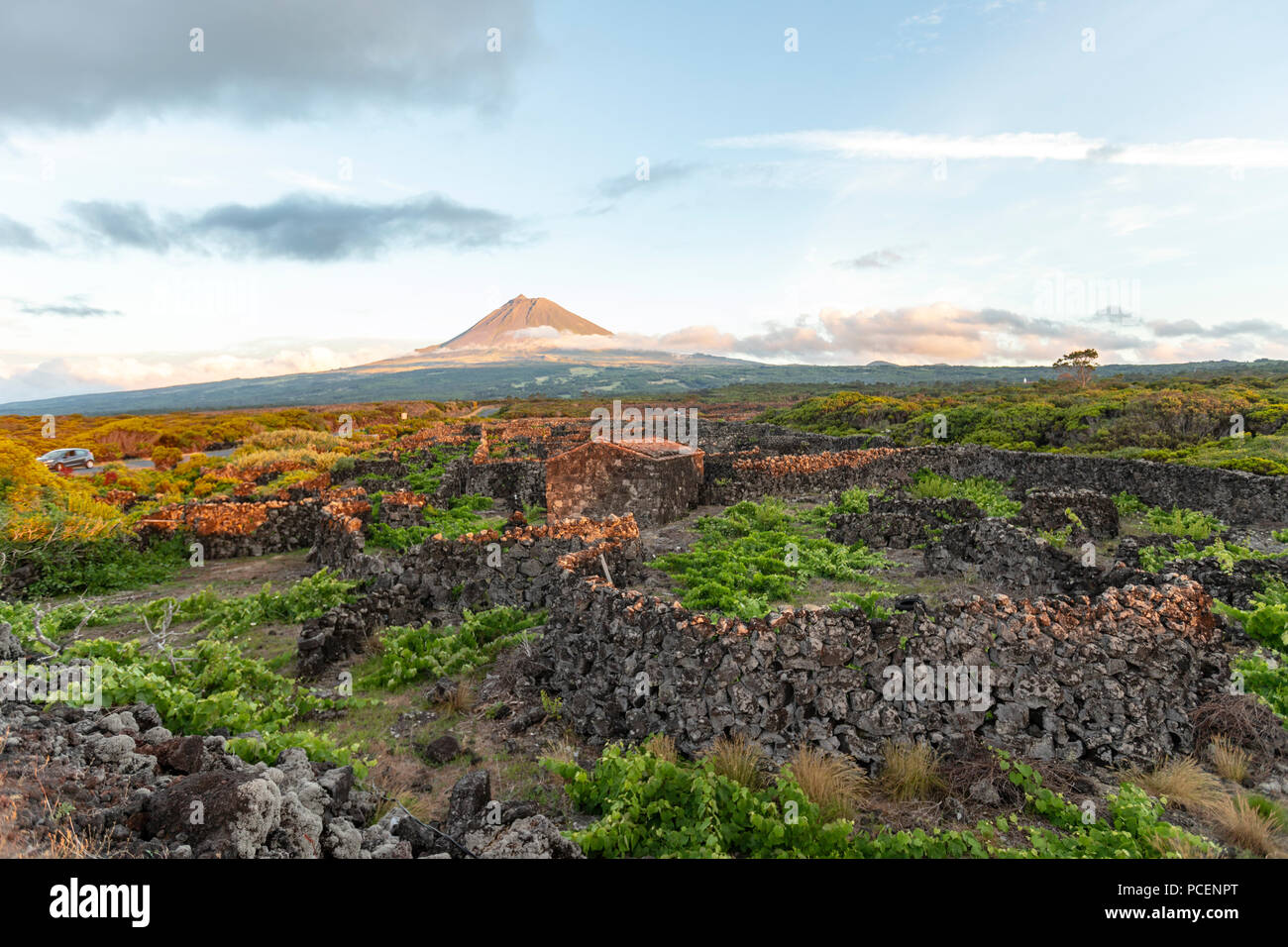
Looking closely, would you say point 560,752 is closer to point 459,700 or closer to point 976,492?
point 459,700

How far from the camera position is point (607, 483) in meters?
16.4

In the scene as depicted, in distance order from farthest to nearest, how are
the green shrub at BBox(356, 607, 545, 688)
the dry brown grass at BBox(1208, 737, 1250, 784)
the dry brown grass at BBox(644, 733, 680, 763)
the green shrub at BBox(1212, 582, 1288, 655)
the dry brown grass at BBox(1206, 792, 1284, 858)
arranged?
the green shrub at BBox(356, 607, 545, 688), the green shrub at BBox(1212, 582, 1288, 655), the dry brown grass at BBox(644, 733, 680, 763), the dry brown grass at BBox(1208, 737, 1250, 784), the dry brown grass at BBox(1206, 792, 1284, 858)

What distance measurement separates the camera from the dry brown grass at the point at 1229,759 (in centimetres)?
568

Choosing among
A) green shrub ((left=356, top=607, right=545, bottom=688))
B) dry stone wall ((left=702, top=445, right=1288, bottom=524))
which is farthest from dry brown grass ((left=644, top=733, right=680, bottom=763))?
dry stone wall ((left=702, top=445, right=1288, bottom=524))

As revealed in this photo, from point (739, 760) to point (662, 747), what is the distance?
0.88 m

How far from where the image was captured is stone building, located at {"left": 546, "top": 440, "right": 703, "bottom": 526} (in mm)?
16316

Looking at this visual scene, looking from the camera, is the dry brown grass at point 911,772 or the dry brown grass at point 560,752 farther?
the dry brown grass at point 560,752

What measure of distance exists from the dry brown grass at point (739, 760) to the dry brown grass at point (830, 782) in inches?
13.8

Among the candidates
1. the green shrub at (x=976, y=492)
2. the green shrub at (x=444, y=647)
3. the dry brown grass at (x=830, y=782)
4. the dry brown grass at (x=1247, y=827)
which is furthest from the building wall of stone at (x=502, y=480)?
the dry brown grass at (x=1247, y=827)

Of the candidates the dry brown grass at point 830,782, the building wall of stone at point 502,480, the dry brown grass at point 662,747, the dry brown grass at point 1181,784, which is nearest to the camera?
the dry brown grass at point 830,782

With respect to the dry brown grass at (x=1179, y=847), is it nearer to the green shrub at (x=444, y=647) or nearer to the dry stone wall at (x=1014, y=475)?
the green shrub at (x=444, y=647)

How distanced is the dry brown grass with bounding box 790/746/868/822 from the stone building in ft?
36.2

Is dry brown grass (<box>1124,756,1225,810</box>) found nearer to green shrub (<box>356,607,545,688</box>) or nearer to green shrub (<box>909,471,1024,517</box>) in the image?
green shrub (<box>356,607,545,688</box>)

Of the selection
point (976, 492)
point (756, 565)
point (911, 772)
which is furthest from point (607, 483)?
point (976, 492)
